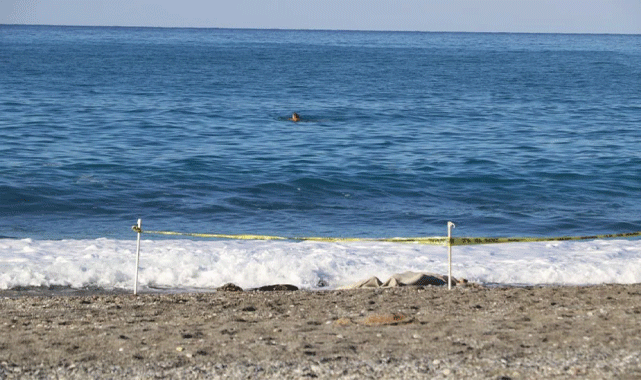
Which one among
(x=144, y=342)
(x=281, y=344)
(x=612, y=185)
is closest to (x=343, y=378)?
(x=281, y=344)

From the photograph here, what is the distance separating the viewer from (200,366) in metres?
7.54

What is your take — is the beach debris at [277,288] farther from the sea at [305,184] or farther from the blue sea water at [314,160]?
the blue sea water at [314,160]

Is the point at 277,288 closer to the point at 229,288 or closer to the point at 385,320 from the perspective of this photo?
the point at 229,288

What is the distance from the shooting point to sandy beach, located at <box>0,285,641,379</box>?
742 cm

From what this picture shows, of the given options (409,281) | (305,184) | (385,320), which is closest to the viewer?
(385,320)

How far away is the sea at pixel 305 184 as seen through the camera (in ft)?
46.6

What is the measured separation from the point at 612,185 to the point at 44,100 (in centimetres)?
2984

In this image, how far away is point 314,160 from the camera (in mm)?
27219

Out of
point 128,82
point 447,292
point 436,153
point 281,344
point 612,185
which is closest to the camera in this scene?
point 281,344

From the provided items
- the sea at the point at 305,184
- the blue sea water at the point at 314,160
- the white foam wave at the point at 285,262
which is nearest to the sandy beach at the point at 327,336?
the white foam wave at the point at 285,262

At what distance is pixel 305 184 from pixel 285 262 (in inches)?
352

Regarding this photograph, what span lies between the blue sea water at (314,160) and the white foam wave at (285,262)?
6.27 ft

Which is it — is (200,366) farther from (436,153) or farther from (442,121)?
(442,121)

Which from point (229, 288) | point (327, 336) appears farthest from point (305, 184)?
point (327, 336)
